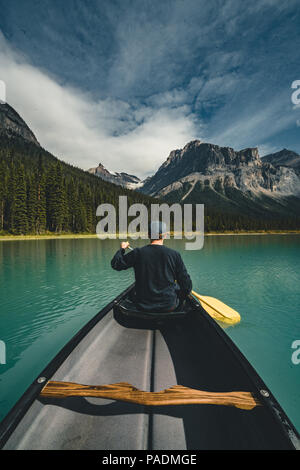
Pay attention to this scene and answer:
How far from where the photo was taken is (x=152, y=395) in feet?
8.50

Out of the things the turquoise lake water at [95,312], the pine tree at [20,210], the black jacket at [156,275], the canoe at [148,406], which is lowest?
the turquoise lake water at [95,312]

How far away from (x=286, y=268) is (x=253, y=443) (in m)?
24.6

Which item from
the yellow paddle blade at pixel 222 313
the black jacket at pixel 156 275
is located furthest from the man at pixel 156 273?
the yellow paddle blade at pixel 222 313

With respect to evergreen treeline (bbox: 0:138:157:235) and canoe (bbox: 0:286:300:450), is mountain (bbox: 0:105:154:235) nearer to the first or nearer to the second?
evergreen treeline (bbox: 0:138:157:235)

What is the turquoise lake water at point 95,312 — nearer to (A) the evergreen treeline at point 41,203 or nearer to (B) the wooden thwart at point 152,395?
(B) the wooden thwart at point 152,395

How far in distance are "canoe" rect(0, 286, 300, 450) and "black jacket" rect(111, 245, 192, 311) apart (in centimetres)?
113

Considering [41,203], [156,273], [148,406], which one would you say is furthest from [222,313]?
[41,203]

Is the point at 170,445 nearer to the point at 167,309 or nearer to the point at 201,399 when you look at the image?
the point at 201,399

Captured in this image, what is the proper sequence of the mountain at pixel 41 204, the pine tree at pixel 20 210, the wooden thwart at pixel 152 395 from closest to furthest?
the wooden thwart at pixel 152 395 < the pine tree at pixel 20 210 < the mountain at pixel 41 204

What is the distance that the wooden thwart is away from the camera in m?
2.46

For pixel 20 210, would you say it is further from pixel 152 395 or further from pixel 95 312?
pixel 152 395

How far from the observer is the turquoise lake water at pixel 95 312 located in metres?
5.52

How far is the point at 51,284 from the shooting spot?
14938mm
